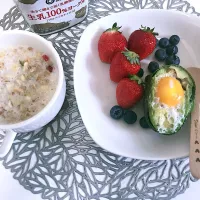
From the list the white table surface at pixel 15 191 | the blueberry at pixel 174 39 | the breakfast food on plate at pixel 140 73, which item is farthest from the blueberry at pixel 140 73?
the white table surface at pixel 15 191

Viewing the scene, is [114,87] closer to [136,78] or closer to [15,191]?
[136,78]

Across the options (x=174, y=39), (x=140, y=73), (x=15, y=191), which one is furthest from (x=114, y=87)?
(x=15, y=191)

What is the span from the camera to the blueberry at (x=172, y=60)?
2.37ft

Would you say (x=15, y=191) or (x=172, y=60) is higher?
(x=172, y=60)

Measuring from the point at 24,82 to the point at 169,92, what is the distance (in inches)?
11.0

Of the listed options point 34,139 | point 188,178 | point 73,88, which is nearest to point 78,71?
point 73,88

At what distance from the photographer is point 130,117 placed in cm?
67

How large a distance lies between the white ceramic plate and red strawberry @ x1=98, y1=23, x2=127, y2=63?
0.10ft

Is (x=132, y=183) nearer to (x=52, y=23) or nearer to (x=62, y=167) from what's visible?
(x=62, y=167)

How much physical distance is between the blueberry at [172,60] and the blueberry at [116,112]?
153mm

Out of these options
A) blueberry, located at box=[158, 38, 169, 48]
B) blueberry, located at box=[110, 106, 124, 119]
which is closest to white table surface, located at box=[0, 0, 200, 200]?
blueberry, located at box=[110, 106, 124, 119]

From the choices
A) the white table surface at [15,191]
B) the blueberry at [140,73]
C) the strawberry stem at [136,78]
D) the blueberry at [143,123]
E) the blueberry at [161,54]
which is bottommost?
the white table surface at [15,191]

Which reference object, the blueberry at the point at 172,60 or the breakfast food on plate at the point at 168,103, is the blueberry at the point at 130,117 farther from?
the blueberry at the point at 172,60

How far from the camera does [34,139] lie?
0.70 m
